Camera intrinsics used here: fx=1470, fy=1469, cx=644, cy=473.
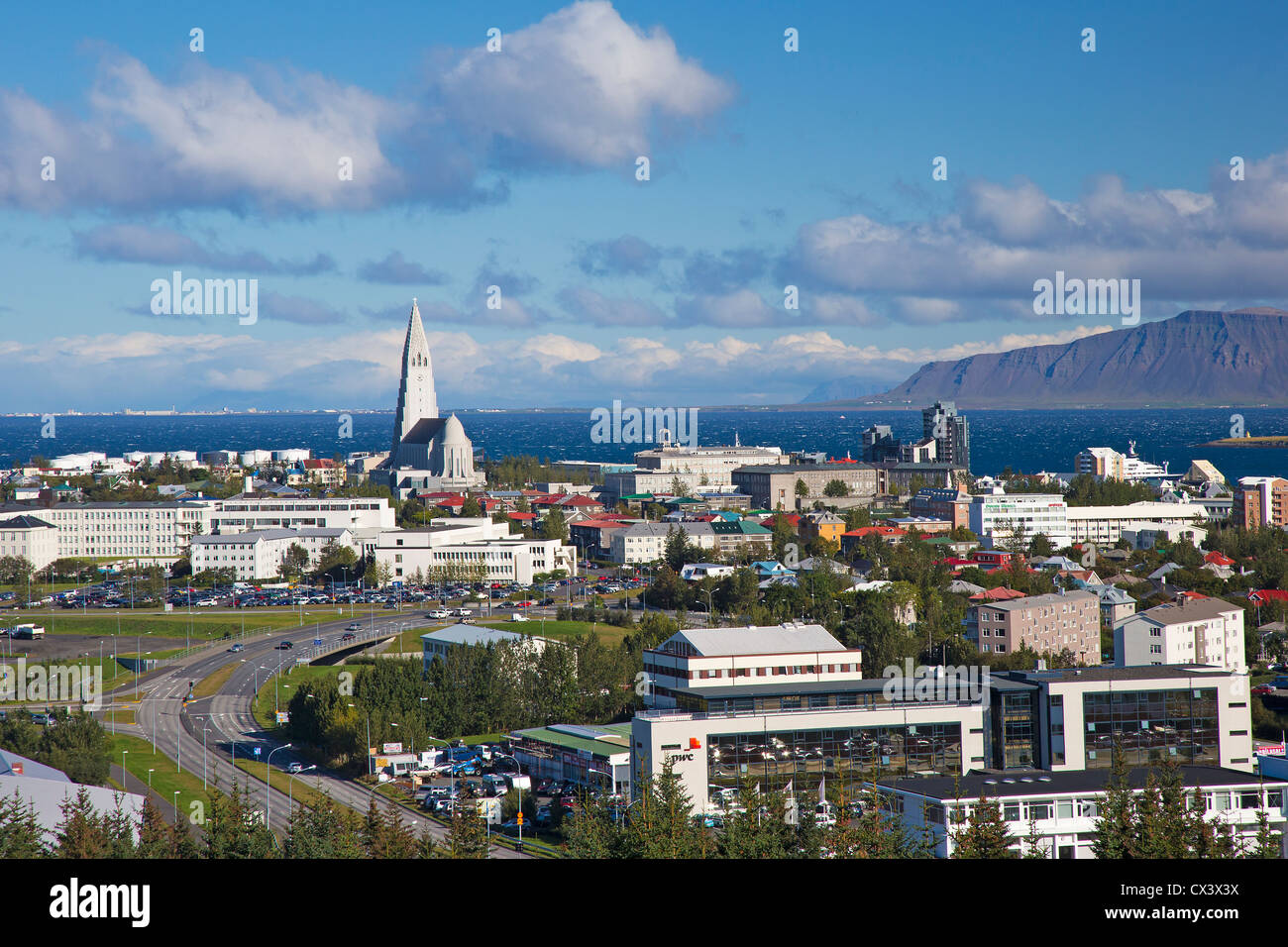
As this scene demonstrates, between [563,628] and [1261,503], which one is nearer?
[563,628]

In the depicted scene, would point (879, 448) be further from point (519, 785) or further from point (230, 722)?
point (519, 785)

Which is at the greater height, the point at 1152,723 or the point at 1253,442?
the point at 1253,442

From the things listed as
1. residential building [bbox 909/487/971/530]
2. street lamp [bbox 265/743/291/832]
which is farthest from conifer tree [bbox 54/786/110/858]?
residential building [bbox 909/487/971/530]

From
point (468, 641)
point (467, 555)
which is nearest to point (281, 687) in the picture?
point (468, 641)

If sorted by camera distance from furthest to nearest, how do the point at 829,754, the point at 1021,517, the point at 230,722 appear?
the point at 1021,517
the point at 230,722
the point at 829,754

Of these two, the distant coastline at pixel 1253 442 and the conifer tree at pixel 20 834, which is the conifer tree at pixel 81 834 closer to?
the conifer tree at pixel 20 834

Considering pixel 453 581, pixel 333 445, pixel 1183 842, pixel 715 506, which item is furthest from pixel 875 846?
pixel 333 445

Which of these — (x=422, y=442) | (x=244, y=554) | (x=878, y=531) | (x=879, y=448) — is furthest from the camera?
(x=879, y=448)
